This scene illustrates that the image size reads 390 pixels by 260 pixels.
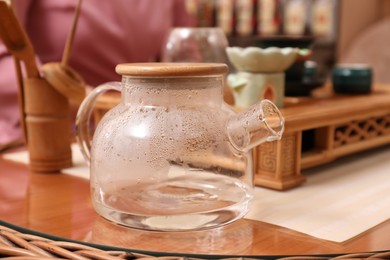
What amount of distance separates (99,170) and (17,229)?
4.2 inches

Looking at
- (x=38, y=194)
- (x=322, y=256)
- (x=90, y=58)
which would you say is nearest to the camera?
(x=322, y=256)

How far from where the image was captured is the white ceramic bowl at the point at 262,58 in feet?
2.91

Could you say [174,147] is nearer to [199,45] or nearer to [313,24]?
[199,45]

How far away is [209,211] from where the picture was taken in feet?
2.08

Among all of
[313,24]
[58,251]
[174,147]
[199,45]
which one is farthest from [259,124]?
[313,24]

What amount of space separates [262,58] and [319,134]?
149 mm

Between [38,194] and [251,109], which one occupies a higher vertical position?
[251,109]

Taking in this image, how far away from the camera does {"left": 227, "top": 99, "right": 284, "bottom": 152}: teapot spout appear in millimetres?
627

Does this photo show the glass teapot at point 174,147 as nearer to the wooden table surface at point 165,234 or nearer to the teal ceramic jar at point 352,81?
the wooden table surface at point 165,234

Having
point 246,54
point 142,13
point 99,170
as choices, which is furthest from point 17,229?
point 142,13

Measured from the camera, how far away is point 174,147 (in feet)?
2.08

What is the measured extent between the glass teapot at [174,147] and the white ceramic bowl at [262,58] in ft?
0.72

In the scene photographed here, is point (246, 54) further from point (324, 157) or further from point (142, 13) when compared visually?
point (142, 13)

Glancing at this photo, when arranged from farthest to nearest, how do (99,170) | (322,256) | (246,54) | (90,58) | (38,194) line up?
(90,58) → (246,54) → (38,194) → (99,170) → (322,256)
